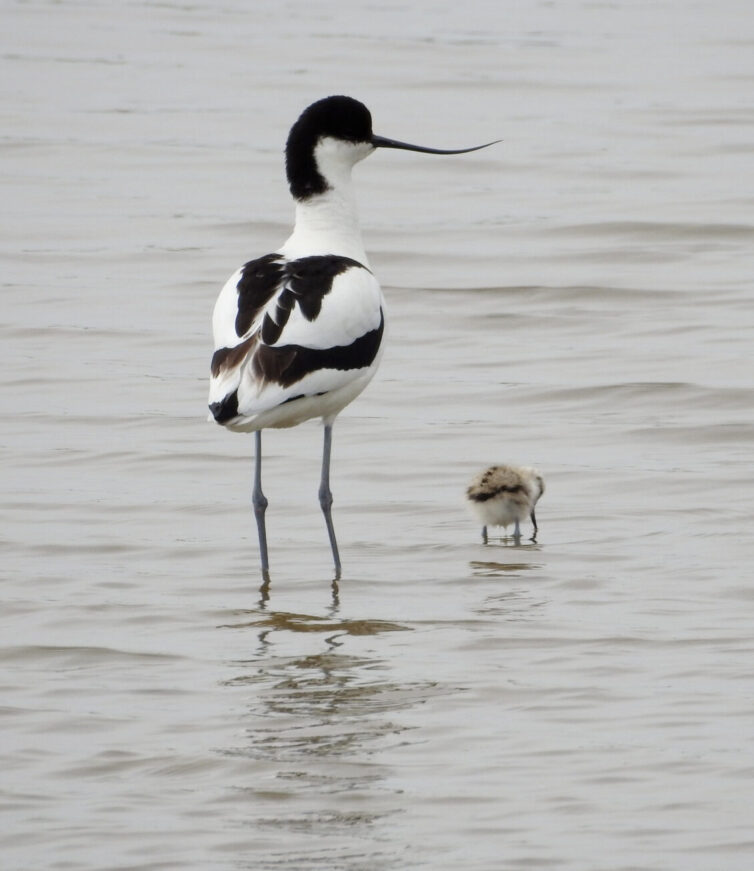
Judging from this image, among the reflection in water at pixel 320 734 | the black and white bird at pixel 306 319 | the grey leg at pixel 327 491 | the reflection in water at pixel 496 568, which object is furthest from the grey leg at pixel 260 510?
the reflection in water at pixel 496 568

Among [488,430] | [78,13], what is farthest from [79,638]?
[78,13]

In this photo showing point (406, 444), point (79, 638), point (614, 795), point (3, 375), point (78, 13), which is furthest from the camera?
point (78, 13)

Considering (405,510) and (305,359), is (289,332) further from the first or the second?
(405,510)

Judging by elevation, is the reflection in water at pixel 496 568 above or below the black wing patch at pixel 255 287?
below

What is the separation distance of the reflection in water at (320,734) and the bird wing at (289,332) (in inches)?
34.2

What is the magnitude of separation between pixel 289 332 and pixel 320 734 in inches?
87.8

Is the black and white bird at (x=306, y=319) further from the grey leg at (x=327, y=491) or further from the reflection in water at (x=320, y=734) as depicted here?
the reflection in water at (x=320, y=734)

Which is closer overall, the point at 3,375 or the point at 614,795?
the point at 614,795

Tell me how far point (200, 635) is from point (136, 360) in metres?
5.19

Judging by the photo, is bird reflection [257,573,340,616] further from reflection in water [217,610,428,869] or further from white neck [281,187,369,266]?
white neck [281,187,369,266]

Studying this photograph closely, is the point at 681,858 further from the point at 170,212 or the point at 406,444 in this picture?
the point at 170,212

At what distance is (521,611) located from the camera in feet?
22.9

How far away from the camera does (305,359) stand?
7516 mm

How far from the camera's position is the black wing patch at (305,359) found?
737cm
